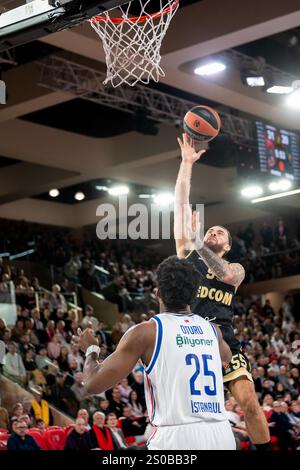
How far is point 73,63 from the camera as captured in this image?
1494cm

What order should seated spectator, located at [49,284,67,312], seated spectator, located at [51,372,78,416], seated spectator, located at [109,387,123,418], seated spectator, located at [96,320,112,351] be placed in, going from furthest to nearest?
seated spectator, located at [49,284,67,312] → seated spectator, located at [96,320,112,351] → seated spectator, located at [109,387,123,418] → seated spectator, located at [51,372,78,416]

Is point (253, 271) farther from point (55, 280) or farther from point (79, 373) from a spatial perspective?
point (79, 373)

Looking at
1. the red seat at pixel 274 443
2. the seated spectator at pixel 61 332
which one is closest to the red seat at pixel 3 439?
the seated spectator at pixel 61 332

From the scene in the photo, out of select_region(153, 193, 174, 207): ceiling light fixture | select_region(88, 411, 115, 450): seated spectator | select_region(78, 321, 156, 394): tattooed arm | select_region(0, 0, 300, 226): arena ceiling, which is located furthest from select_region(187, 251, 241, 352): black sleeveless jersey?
select_region(153, 193, 174, 207): ceiling light fixture

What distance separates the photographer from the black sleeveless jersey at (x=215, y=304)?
6.35m

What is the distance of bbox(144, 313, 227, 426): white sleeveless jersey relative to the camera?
418cm

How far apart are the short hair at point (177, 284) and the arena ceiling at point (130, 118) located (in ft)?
21.2

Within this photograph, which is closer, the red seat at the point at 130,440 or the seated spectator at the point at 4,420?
the seated spectator at the point at 4,420

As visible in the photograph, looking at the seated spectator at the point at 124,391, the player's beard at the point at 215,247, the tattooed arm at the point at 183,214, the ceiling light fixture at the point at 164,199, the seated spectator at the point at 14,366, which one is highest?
the ceiling light fixture at the point at 164,199

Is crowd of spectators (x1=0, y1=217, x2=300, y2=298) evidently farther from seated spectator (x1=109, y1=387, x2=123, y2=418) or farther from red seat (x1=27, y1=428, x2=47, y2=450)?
red seat (x1=27, y1=428, x2=47, y2=450)

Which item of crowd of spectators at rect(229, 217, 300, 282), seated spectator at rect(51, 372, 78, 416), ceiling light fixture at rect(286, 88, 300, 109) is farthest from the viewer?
crowd of spectators at rect(229, 217, 300, 282)

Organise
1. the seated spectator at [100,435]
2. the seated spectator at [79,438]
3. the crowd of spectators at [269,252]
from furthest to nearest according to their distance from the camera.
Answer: the crowd of spectators at [269,252]
the seated spectator at [100,435]
the seated spectator at [79,438]

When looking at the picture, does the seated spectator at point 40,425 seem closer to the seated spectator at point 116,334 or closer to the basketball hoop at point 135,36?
the seated spectator at point 116,334
